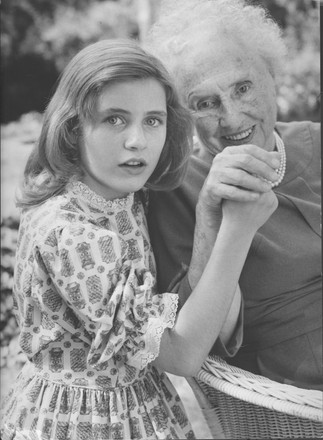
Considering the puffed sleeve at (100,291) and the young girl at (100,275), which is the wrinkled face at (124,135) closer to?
the young girl at (100,275)

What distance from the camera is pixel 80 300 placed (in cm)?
188

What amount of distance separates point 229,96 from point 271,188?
0.34 m

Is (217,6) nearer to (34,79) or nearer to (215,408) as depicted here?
(215,408)

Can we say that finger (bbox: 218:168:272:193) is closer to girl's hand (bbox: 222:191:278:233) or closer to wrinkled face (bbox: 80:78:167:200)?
girl's hand (bbox: 222:191:278:233)

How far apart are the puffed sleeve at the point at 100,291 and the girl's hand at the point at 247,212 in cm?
30

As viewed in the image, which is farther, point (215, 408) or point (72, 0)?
point (72, 0)

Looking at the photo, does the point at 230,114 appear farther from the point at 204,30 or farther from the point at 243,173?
the point at 243,173

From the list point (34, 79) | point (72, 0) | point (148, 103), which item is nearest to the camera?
point (148, 103)

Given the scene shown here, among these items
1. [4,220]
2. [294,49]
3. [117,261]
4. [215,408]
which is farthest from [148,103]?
[294,49]

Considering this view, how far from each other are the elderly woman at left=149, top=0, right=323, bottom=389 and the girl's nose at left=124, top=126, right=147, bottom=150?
42 centimetres

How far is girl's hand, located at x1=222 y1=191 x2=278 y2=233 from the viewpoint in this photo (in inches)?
78.0

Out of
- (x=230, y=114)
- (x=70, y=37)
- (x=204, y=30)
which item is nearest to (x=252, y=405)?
(x=230, y=114)

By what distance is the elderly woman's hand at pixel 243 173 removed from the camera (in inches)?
76.6

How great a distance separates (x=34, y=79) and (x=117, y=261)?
3434 millimetres
